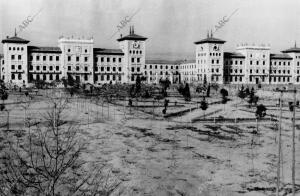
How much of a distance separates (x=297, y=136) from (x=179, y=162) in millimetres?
11010

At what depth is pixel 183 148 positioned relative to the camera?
78.3 ft

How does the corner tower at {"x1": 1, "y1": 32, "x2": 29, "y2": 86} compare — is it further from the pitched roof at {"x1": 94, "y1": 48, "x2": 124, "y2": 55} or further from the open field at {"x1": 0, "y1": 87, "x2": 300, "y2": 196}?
the open field at {"x1": 0, "y1": 87, "x2": 300, "y2": 196}

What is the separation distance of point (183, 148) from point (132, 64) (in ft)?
174

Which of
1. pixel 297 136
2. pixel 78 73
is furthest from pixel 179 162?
pixel 78 73

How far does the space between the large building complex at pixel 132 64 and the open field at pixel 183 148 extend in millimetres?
30237

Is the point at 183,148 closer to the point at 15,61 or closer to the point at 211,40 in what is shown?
the point at 15,61

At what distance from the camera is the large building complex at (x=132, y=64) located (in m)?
68.8

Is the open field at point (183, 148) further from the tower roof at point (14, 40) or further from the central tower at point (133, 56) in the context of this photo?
the central tower at point (133, 56)

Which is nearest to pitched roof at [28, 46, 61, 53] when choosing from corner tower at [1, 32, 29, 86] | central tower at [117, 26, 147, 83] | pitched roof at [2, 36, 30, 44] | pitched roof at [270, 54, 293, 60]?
corner tower at [1, 32, 29, 86]

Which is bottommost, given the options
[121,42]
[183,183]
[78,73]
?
[183,183]

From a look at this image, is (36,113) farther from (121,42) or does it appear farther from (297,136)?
(121,42)

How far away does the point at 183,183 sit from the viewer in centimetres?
1730

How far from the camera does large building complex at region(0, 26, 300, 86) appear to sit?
6881cm

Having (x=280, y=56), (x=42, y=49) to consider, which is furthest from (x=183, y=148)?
(x=280, y=56)
